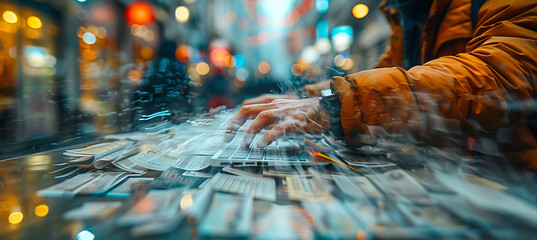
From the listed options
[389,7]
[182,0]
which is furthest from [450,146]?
[182,0]

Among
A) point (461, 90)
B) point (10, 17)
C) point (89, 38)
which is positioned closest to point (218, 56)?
point (89, 38)

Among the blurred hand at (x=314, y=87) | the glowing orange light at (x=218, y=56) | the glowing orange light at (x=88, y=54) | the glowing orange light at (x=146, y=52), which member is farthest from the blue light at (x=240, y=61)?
the blurred hand at (x=314, y=87)

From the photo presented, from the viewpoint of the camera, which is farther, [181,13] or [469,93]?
[181,13]

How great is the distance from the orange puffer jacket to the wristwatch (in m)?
0.02

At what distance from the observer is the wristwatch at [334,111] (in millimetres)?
696

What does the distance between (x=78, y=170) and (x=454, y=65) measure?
45.8 inches

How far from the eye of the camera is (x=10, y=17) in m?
2.30

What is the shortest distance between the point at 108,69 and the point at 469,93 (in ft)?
9.13

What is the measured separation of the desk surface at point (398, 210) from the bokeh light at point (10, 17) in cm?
304

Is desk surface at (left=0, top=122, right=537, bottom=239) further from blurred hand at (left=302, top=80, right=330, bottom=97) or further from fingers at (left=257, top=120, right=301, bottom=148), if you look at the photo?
blurred hand at (left=302, top=80, right=330, bottom=97)

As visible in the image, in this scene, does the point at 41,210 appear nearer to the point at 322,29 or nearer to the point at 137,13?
the point at 137,13

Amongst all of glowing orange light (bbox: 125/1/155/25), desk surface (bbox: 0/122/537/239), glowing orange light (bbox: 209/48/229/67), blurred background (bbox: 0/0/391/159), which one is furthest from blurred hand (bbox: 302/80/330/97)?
glowing orange light (bbox: 209/48/229/67)

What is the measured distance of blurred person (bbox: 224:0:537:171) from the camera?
590 millimetres

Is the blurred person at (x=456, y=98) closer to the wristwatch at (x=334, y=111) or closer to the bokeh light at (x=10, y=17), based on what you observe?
the wristwatch at (x=334, y=111)
